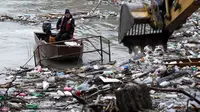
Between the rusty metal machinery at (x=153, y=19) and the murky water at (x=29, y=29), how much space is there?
522cm

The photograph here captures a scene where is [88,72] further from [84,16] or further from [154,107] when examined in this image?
[84,16]

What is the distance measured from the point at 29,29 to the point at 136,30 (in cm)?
1260

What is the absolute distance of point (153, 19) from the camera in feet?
21.3

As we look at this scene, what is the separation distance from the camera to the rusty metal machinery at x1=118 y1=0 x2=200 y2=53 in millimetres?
5887

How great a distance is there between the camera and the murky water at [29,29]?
1413 cm

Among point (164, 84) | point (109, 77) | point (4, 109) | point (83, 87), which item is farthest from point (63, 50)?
point (4, 109)

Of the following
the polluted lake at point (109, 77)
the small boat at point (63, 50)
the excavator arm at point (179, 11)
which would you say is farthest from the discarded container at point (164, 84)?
the small boat at point (63, 50)

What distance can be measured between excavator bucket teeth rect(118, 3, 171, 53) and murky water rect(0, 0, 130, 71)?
16.9 feet

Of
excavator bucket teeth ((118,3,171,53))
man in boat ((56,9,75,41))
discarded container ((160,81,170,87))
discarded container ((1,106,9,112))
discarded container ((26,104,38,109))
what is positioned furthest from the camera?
man in boat ((56,9,75,41))

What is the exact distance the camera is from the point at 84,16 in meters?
21.9

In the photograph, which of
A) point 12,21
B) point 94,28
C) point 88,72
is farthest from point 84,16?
point 88,72

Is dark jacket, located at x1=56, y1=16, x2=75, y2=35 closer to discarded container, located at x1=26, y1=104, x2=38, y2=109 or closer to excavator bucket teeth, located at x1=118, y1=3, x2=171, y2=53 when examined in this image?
excavator bucket teeth, located at x1=118, y1=3, x2=171, y2=53

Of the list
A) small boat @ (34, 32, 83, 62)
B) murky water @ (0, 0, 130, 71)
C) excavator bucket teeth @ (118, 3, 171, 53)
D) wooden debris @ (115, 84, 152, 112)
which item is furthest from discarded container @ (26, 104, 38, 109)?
murky water @ (0, 0, 130, 71)

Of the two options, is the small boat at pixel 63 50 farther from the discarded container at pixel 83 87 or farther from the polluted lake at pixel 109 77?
the discarded container at pixel 83 87
